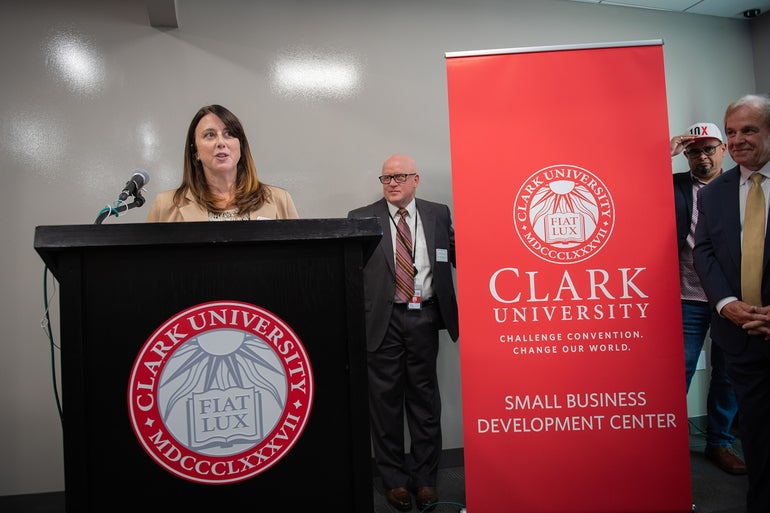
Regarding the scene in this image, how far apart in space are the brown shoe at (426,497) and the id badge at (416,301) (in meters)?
0.95

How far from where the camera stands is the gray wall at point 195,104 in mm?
3105

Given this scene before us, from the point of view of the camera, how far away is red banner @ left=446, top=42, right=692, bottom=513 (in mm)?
2109

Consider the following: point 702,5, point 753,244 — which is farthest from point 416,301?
point 702,5

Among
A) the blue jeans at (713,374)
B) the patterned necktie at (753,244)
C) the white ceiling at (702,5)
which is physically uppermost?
the white ceiling at (702,5)

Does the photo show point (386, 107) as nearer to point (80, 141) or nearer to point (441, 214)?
point (441, 214)

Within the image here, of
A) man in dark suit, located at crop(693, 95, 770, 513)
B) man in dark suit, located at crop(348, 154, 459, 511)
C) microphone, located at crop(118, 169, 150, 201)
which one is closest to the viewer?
microphone, located at crop(118, 169, 150, 201)

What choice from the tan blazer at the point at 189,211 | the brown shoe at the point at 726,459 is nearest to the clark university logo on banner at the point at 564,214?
the tan blazer at the point at 189,211

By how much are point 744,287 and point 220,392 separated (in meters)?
2.00

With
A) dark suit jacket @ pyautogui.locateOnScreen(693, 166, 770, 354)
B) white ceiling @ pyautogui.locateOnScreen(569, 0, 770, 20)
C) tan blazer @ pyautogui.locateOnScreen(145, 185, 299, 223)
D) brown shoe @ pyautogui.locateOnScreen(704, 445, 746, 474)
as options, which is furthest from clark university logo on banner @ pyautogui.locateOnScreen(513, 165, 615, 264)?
white ceiling @ pyautogui.locateOnScreen(569, 0, 770, 20)

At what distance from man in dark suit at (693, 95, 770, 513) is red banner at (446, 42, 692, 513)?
0.21m

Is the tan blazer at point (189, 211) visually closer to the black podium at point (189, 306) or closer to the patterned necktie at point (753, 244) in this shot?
the black podium at point (189, 306)

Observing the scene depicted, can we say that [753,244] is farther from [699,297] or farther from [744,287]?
[699,297]

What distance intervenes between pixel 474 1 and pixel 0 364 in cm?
368

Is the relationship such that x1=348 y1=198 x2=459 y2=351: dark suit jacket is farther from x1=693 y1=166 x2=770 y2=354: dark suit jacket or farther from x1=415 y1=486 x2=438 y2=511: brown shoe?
x1=693 y1=166 x2=770 y2=354: dark suit jacket
